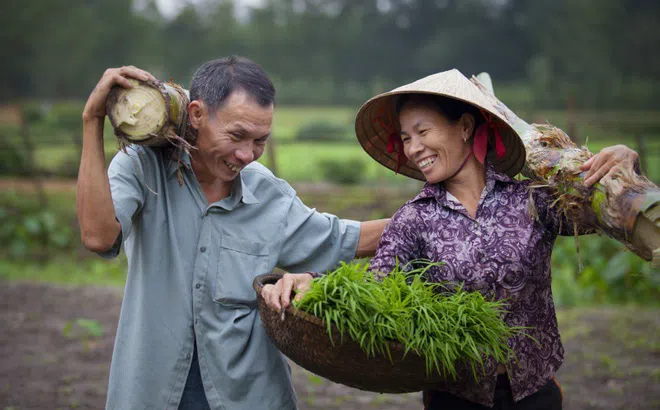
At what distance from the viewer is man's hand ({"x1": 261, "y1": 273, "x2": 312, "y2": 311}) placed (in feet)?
7.42

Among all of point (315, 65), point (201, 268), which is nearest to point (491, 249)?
point (201, 268)

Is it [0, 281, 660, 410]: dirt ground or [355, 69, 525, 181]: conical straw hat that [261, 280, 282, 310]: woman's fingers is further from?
[0, 281, 660, 410]: dirt ground

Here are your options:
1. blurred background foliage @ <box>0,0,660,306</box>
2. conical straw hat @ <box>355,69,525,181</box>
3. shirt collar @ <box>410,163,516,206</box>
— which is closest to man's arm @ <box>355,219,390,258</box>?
conical straw hat @ <box>355,69,525,181</box>

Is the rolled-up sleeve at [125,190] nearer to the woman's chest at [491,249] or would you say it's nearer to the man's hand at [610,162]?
the woman's chest at [491,249]

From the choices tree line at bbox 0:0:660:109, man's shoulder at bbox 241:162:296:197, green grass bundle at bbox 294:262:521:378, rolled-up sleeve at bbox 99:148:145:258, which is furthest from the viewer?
tree line at bbox 0:0:660:109

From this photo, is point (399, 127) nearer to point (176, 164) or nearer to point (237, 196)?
point (237, 196)

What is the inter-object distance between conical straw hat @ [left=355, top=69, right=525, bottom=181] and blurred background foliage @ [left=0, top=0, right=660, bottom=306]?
6349 millimetres

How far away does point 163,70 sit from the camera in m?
42.7

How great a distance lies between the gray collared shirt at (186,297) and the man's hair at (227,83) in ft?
0.83

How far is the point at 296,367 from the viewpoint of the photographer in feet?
19.6

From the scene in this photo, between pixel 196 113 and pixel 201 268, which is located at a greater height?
pixel 196 113

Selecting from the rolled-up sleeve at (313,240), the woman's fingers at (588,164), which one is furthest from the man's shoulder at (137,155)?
the woman's fingers at (588,164)

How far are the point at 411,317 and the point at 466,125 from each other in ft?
2.56

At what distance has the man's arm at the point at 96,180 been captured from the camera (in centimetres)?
227
